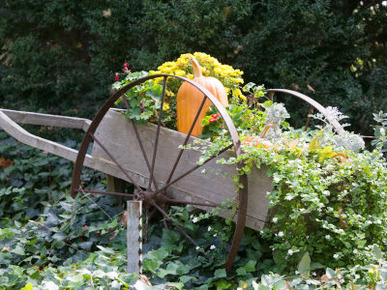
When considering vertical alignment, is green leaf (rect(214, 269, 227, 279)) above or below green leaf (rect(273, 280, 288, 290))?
below

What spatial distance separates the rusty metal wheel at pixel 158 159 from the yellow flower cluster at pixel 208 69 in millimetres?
202

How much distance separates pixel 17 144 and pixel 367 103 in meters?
3.24

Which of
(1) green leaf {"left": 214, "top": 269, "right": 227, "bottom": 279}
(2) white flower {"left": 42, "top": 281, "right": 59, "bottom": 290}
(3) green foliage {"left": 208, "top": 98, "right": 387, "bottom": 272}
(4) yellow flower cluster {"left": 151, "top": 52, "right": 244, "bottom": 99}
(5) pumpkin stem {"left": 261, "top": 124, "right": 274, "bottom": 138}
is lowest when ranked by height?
(1) green leaf {"left": 214, "top": 269, "right": 227, "bottom": 279}

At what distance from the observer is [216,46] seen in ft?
15.8

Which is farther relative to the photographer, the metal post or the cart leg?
the cart leg

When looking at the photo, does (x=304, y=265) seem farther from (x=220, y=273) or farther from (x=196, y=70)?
(x=196, y=70)

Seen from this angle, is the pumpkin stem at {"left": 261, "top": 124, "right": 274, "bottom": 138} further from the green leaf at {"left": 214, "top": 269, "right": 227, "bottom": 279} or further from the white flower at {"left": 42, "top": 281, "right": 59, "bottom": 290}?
the white flower at {"left": 42, "top": 281, "right": 59, "bottom": 290}

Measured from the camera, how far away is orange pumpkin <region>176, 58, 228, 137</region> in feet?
10.0

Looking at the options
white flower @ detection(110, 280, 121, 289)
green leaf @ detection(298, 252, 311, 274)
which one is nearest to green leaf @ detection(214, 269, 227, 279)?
green leaf @ detection(298, 252, 311, 274)

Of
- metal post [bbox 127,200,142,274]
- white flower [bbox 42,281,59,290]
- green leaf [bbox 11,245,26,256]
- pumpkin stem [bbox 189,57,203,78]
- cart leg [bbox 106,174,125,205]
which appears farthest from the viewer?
cart leg [bbox 106,174,125,205]

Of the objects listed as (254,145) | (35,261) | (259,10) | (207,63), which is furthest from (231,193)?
(259,10)

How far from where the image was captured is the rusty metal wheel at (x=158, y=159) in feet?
8.73

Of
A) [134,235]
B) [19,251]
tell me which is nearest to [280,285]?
[134,235]

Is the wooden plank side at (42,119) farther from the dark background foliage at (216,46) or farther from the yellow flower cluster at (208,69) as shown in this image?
the dark background foliage at (216,46)
